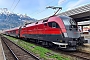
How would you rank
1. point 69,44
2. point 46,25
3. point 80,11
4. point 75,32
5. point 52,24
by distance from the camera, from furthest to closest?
point 80,11 → point 46,25 → point 52,24 → point 75,32 → point 69,44

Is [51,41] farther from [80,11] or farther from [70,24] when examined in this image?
[80,11]

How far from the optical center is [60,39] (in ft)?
47.3

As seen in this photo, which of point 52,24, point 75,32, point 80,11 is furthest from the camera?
point 80,11

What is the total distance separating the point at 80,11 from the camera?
30.5 m

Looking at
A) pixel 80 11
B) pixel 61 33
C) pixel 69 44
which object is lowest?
pixel 69 44

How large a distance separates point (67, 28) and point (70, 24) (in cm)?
80

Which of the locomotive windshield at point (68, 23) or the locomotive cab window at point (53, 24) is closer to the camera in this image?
the locomotive windshield at point (68, 23)

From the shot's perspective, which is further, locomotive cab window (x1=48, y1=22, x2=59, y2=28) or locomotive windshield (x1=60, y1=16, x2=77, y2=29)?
locomotive cab window (x1=48, y1=22, x2=59, y2=28)

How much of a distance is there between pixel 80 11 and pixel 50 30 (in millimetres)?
16081

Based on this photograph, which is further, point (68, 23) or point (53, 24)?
point (53, 24)

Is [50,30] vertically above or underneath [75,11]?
underneath

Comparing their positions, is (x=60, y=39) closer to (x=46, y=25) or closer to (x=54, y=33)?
(x=54, y=33)

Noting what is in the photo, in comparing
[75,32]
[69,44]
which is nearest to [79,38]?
[75,32]

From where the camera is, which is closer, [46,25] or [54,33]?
[54,33]
